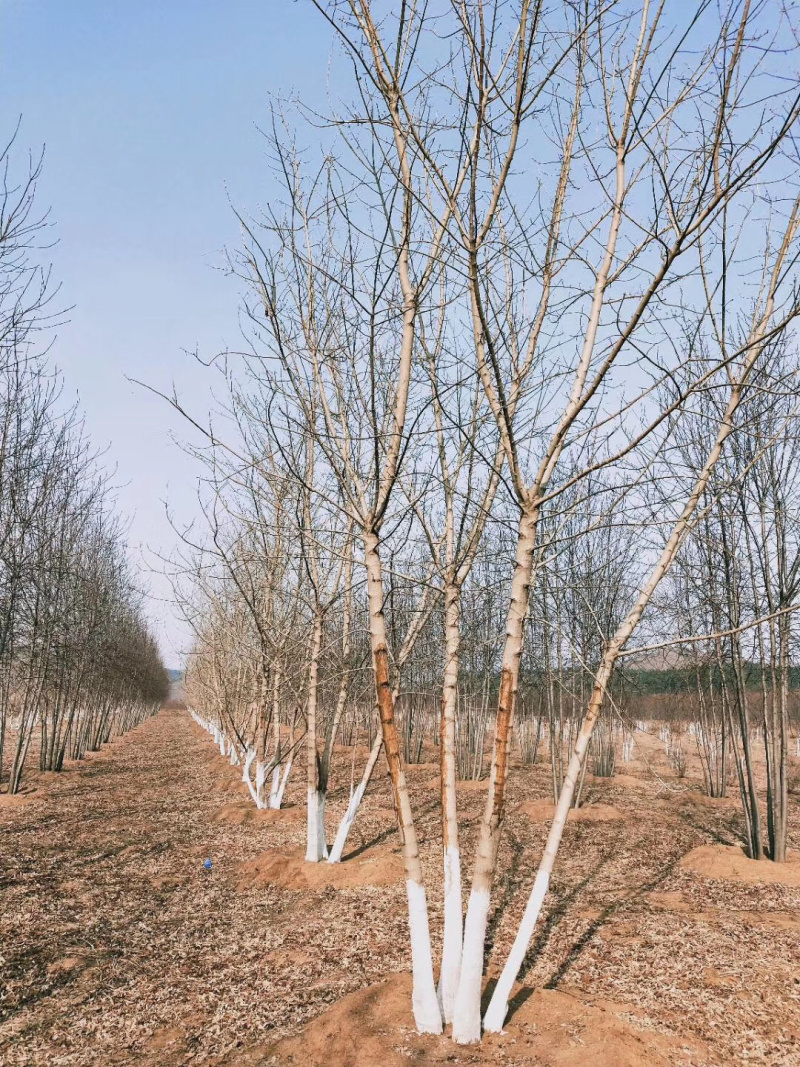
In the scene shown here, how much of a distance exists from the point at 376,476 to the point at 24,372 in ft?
28.7

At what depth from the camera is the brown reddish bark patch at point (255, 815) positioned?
10.3m

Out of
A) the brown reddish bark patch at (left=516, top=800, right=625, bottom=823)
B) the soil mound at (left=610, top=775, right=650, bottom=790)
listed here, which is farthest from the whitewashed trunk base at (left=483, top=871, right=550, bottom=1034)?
the soil mound at (left=610, top=775, right=650, bottom=790)

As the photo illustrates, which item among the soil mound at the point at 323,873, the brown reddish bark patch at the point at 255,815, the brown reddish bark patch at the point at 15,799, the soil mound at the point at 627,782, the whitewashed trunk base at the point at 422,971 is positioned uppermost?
the whitewashed trunk base at the point at 422,971

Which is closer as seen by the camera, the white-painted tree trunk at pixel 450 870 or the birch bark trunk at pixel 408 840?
the birch bark trunk at pixel 408 840

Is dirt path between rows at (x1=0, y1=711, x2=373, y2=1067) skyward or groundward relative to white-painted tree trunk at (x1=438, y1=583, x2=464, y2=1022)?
groundward

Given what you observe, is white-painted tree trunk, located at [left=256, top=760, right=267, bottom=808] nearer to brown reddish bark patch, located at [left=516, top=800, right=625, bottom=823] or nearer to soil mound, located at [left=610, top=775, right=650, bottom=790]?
brown reddish bark patch, located at [left=516, top=800, right=625, bottom=823]

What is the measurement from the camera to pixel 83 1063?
12.4ft

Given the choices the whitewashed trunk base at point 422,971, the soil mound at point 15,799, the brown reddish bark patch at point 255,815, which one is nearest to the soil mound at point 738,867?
the brown reddish bark patch at point 255,815

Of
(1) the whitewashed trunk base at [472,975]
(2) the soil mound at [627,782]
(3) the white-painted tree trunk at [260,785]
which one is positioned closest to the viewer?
(1) the whitewashed trunk base at [472,975]

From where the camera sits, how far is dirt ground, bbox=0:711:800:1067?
12.0 ft

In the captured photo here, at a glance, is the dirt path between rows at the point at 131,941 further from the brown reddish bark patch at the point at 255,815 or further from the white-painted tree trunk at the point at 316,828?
the white-painted tree trunk at the point at 316,828

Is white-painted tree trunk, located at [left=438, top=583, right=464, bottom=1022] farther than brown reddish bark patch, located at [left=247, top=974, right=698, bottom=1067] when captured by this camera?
Yes

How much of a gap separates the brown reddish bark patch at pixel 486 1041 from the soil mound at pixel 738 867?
5125 mm

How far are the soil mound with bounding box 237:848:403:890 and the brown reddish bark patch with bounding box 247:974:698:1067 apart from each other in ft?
11.0
